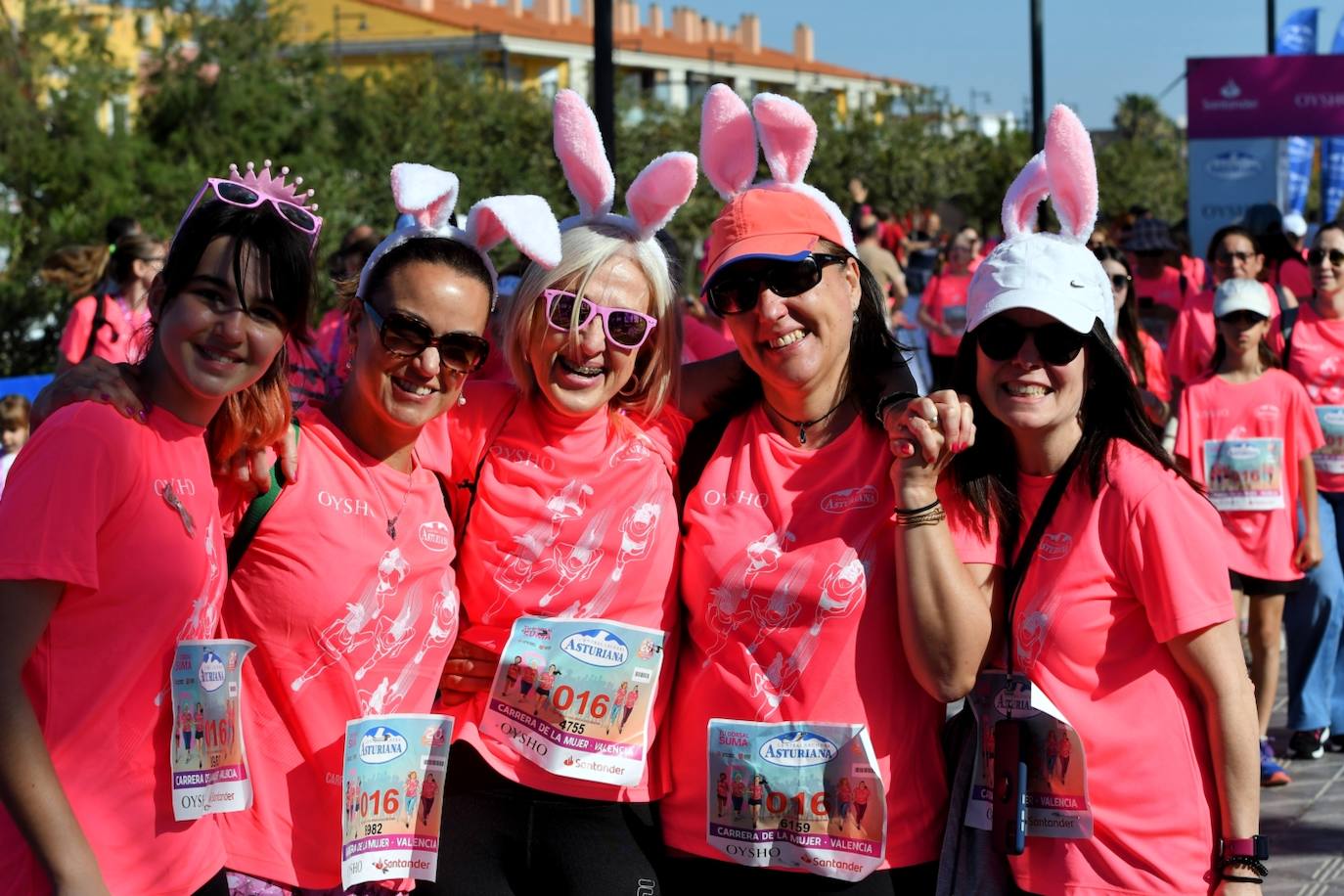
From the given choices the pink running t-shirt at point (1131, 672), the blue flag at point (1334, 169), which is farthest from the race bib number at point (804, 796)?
the blue flag at point (1334, 169)

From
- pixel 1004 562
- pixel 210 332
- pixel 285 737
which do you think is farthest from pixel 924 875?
pixel 210 332

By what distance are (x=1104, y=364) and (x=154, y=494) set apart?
1802mm

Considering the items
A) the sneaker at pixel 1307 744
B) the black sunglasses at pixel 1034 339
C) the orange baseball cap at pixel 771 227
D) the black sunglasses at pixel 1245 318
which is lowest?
the sneaker at pixel 1307 744

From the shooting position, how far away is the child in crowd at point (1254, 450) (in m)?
6.89

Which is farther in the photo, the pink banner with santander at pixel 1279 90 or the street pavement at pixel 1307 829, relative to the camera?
the pink banner with santander at pixel 1279 90

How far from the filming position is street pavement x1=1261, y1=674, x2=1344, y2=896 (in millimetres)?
5566

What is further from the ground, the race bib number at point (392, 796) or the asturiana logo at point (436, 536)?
the asturiana logo at point (436, 536)

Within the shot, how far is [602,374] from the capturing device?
11.2 ft

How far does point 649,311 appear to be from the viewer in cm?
350

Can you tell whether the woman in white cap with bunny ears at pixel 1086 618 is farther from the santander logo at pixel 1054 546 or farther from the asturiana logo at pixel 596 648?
the asturiana logo at pixel 596 648

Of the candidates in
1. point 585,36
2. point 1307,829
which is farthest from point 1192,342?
point 585,36

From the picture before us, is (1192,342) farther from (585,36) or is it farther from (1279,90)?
(585,36)

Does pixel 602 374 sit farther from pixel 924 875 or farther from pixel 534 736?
pixel 924 875

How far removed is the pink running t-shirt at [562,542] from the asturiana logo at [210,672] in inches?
23.3
